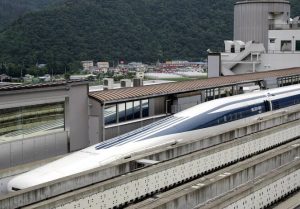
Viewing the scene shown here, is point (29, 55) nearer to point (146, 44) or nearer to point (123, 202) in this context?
point (146, 44)

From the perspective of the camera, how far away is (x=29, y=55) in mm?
111375

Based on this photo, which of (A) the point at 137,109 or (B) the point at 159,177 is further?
(A) the point at 137,109

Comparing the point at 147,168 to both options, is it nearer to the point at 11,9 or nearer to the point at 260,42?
the point at 260,42

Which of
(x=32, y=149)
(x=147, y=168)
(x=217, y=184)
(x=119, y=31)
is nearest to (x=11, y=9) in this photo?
(x=119, y=31)

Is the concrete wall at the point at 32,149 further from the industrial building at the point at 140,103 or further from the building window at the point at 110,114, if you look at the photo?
the building window at the point at 110,114

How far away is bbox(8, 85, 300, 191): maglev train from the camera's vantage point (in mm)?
15317

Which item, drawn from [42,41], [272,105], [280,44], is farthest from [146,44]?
[272,105]

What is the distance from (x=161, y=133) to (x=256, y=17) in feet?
122

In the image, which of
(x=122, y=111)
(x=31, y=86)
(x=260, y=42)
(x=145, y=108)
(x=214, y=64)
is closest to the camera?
(x=31, y=86)

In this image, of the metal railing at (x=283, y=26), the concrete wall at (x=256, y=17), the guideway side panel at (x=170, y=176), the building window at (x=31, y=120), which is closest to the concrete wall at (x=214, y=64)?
the concrete wall at (x=256, y=17)

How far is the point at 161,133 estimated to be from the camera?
19.6 meters

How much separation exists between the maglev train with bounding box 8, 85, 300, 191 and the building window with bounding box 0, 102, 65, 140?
1.88 m

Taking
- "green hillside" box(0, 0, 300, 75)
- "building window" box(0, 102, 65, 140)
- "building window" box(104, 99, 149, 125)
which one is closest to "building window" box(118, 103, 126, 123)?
"building window" box(104, 99, 149, 125)

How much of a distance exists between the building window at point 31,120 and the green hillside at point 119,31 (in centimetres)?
8888
